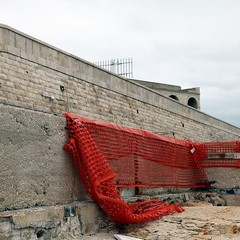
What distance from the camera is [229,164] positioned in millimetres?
9312

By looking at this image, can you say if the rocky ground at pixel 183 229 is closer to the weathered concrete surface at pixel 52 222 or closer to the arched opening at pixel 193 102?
the weathered concrete surface at pixel 52 222

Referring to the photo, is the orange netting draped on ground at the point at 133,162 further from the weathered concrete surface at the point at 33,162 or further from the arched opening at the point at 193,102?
the arched opening at the point at 193,102

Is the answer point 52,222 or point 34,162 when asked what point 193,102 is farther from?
point 52,222

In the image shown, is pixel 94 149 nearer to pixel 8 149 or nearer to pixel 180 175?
pixel 8 149

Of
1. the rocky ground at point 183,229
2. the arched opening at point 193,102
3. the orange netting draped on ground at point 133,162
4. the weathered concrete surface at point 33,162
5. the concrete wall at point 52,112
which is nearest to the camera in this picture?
the weathered concrete surface at point 33,162

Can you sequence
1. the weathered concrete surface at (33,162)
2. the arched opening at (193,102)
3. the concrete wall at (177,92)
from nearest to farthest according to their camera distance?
the weathered concrete surface at (33,162)
the concrete wall at (177,92)
the arched opening at (193,102)

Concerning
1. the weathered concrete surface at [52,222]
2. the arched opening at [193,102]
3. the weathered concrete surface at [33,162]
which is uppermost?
the arched opening at [193,102]

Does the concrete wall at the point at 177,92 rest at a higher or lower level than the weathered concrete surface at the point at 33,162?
higher

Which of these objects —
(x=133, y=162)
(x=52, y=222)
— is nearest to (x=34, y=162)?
(x=52, y=222)

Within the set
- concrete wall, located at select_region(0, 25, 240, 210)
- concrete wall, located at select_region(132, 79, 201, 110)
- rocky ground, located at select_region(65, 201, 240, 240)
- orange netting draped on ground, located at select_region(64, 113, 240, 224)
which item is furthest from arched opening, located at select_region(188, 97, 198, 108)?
rocky ground, located at select_region(65, 201, 240, 240)

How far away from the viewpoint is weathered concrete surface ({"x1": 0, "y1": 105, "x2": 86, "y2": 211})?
4113mm

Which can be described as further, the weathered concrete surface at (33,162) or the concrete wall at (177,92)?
the concrete wall at (177,92)

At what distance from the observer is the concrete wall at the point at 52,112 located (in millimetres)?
4250

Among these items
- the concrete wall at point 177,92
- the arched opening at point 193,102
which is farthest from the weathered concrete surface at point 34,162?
the arched opening at point 193,102
